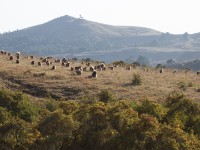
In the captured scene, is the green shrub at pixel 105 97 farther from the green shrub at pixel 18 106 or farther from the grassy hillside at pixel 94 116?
the green shrub at pixel 18 106

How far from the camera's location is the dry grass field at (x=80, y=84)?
47.4m

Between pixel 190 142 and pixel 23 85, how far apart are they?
90.8 ft

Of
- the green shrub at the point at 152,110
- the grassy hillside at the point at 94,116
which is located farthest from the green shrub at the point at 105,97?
the green shrub at the point at 152,110

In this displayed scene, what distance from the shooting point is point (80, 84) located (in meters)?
50.2

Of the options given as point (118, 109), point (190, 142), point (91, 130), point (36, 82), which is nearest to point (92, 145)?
point (91, 130)

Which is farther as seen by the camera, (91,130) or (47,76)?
(47,76)

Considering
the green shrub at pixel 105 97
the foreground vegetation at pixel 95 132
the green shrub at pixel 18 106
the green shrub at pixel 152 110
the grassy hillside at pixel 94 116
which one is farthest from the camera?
the green shrub at pixel 105 97

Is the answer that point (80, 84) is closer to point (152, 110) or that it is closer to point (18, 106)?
point (18, 106)

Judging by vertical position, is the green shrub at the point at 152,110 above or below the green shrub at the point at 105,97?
above

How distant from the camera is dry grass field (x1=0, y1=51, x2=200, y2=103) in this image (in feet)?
156

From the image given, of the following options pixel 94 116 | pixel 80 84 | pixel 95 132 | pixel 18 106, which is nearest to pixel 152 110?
pixel 94 116

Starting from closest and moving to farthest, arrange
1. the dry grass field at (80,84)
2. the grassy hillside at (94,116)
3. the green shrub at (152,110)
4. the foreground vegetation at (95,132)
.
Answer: the foreground vegetation at (95,132) < the grassy hillside at (94,116) < the green shrub at (152,110) < the dry grass field at (80,84)

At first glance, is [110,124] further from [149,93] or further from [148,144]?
[149,93]

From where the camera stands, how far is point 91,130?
28047 mm
